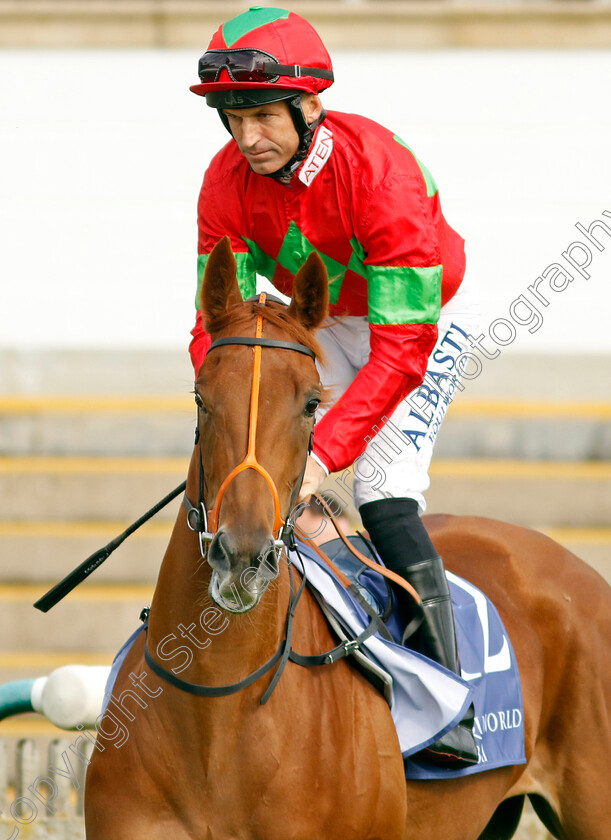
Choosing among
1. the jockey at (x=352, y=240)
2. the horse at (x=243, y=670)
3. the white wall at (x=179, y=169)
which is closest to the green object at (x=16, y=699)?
the horse at (x=243, y=670)

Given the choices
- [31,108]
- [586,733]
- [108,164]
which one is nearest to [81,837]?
[586,733]

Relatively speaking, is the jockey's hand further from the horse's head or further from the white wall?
the white wall

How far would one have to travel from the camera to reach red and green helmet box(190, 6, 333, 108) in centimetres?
234

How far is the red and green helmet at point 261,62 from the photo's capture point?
2.34 metres

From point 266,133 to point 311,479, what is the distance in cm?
88

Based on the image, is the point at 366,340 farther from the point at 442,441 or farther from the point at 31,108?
the point at 31,108

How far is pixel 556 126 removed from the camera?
6.56 meters

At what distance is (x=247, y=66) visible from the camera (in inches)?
91.6

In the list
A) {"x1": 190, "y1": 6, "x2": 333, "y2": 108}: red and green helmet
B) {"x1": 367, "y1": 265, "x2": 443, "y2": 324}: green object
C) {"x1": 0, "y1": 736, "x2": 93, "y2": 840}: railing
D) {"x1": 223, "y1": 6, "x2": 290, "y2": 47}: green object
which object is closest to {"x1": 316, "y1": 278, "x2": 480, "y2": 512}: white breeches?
{"x1": 367, "y1": 265, "x2": 443, "y2": 324}: green object

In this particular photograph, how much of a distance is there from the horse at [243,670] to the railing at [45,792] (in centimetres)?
185

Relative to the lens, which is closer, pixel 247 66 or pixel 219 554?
pixel 219 554

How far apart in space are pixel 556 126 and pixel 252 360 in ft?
17.0

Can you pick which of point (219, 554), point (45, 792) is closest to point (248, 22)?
point (219, 554)

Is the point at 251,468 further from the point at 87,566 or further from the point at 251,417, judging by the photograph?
the point at 87,566
